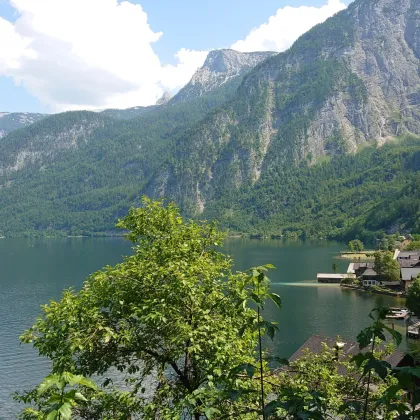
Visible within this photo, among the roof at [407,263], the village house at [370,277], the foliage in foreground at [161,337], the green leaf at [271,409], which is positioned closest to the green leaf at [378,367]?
the green leaf at [271,409]

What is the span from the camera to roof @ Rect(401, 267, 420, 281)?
8414cm

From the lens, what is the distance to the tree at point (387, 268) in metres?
90.4

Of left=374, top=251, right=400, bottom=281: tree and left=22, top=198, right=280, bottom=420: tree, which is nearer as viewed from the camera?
left=22, top=198, right=280, bottom=420: tree

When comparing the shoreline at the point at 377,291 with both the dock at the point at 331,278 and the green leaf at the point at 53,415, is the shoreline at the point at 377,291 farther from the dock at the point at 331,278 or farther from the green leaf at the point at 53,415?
the green leaf at the point at 53,415

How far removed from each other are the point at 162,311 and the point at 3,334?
6195 cm

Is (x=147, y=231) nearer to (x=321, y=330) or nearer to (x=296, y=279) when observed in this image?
(x=321, y=330)

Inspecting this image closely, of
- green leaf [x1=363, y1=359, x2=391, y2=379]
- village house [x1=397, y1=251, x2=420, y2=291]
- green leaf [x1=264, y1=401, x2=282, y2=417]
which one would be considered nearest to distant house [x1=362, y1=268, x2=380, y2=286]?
village house [x1=397, y1=251, x2=420, y2=291]

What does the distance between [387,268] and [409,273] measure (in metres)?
6.10

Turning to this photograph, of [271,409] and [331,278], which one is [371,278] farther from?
[271,409]

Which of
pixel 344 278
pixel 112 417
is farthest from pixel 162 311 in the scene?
pixel 344 278

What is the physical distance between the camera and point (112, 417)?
38.3ft

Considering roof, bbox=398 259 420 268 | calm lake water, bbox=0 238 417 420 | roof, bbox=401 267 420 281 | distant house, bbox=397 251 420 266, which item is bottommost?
calm lake water, bbox=0 238 417 420

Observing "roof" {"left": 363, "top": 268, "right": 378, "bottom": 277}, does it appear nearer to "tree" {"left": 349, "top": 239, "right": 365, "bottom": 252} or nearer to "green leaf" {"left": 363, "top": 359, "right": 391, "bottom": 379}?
"tree" {"left": 349, "top": 239, "right": 365, "bottom": 252}

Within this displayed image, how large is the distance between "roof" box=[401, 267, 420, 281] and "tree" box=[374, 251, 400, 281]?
377 cm
